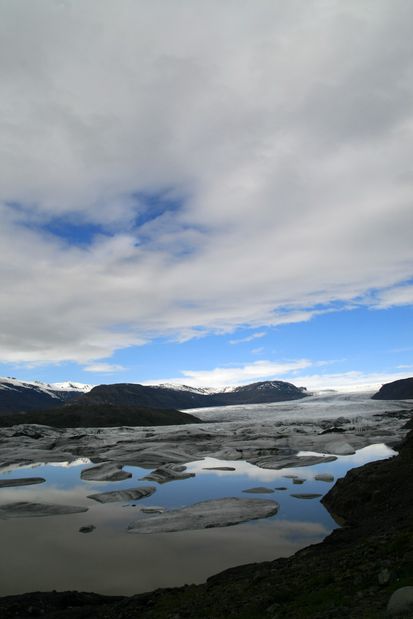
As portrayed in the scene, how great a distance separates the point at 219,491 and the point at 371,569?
16149 millimetres

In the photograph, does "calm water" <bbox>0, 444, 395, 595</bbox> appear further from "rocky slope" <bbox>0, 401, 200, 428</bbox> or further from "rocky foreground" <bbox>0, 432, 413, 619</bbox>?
"rocky slope" <bbox>0, 401, 200, 428</bbox>

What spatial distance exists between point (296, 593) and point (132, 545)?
784cm

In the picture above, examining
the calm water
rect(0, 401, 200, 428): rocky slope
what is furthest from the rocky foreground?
rect(0, 401, 200, 428): rocky slope

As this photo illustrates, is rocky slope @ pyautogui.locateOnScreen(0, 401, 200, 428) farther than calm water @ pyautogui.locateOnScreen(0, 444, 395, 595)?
Yes

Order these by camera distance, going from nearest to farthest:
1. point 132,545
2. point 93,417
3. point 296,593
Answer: point 296,593, point 132,545, point 93,417

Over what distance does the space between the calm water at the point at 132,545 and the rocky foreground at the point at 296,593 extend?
55.3 inches

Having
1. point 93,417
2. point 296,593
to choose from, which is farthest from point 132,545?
point 93,417

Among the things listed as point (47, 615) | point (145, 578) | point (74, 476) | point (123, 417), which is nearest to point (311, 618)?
point (47, 615)

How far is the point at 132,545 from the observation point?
47.5 ft

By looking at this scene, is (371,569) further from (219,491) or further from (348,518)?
(219,491)

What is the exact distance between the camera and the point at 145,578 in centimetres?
1184

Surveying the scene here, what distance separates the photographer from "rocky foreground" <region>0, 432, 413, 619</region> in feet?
23.4

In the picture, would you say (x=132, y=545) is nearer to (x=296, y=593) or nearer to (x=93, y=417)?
(x=296, y=593)

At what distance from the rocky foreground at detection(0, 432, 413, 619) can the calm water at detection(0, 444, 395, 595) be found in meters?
1.41
